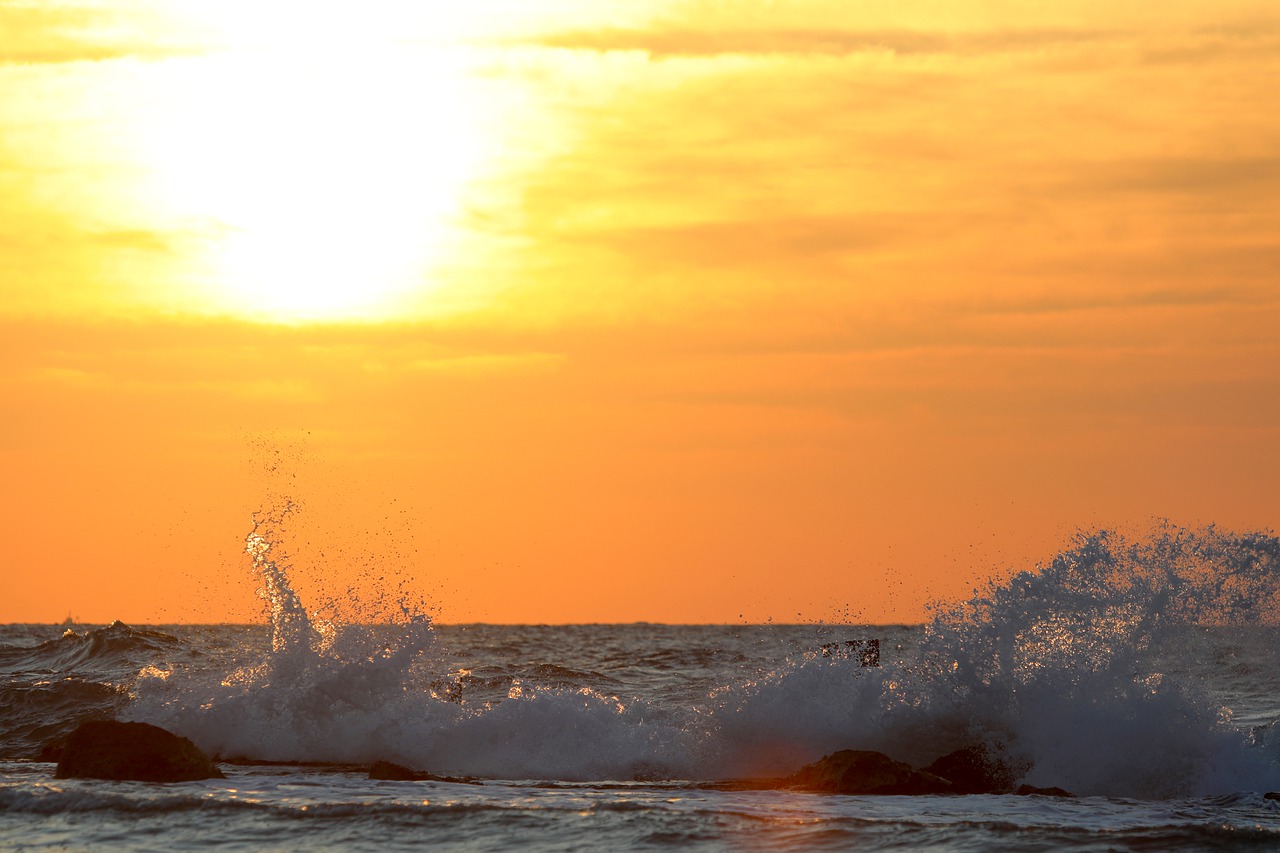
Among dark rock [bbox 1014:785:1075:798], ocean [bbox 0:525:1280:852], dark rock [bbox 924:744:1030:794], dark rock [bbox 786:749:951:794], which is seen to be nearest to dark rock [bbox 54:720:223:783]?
ocean [bbox 0:525:1280:852]

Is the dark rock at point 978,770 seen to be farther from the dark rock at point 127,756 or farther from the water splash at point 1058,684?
the dark rock at point 127,756

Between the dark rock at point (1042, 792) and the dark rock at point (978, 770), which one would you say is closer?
the dark rock at point (1042, 792)

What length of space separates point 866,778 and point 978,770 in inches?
97.7

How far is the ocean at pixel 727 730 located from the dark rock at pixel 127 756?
0.32 metres

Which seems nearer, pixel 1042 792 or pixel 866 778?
pixel 866 778

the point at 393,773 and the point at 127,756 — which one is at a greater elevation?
the point at 127,756

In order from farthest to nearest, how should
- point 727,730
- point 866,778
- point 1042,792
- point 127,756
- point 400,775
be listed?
point 727,730
point 400,775
point 1042,792
point 127,756
point 866,778

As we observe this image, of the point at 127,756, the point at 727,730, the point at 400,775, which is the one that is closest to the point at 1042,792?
the point at 727,730

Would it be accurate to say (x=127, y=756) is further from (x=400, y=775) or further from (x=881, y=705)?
(x=881, y=705)

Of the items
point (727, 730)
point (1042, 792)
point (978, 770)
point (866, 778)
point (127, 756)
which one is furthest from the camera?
point (727, 730)

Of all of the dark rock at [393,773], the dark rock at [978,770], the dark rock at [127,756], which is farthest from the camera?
the dark rock at [393,773]

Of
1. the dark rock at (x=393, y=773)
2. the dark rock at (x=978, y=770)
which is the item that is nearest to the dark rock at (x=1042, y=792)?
the dark rock at (x=978, y=770)

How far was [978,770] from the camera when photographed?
18.0m

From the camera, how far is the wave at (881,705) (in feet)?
62.1
